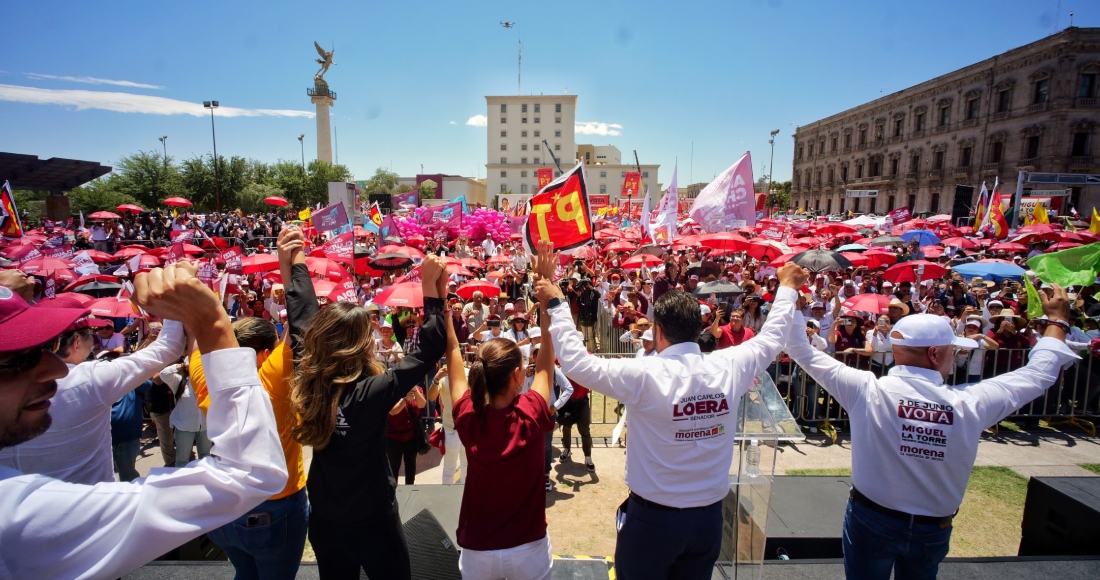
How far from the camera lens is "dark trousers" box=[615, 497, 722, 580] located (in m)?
2.41

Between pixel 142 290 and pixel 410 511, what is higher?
pixel 142 290

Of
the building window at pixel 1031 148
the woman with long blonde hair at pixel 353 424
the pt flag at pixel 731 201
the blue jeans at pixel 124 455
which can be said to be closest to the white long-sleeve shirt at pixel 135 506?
the woman with long blonde hair at pixel 353 424

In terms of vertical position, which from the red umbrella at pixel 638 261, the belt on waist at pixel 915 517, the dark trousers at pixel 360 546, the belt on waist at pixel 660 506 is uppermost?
the red umbrella at pixel 638 261

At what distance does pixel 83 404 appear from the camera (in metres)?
2.40

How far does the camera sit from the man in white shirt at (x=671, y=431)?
238cm

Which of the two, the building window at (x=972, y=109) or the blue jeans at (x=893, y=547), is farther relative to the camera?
the building window at (x=972, y=109)

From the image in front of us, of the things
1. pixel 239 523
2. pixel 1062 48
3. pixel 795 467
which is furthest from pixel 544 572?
pixel 1062 48

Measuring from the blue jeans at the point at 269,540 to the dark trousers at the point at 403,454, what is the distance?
2.51 m

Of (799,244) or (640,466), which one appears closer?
(640,466)

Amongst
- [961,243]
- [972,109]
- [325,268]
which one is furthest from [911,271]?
[972,109]

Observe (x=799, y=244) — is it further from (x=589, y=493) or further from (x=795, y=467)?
(x=589, y=493)

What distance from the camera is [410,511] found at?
403cm

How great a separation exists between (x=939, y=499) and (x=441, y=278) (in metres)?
2.46

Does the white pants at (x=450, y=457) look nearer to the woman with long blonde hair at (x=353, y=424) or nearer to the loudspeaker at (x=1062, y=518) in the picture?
the woman with long blonde hair at (x=353, y=424)
